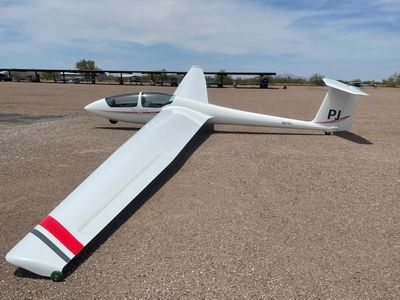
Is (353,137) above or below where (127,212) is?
above

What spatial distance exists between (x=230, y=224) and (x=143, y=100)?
8.05m

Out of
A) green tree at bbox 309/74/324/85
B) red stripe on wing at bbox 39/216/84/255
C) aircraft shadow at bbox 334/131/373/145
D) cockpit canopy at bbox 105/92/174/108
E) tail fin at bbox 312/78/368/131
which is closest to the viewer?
red stripe on wing at bbox 39/216/84/255

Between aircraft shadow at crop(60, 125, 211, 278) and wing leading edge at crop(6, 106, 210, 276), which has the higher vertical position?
wing leading edge at crop(6, 106, 210, 276)

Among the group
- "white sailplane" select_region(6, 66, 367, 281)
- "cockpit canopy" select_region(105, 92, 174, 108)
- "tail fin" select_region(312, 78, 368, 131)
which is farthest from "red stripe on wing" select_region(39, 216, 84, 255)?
"tail fin" select_region(312, 78, 368, 131)

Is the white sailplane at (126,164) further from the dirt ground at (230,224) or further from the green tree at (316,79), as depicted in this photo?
the green tree at (316,79)

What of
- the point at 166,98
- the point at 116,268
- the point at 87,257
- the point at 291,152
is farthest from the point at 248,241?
the point at 166,98

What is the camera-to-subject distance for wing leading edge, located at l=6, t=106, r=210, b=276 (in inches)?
153

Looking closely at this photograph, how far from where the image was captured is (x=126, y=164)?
576cm

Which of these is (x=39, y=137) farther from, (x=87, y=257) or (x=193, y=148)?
(x=87, y=257)

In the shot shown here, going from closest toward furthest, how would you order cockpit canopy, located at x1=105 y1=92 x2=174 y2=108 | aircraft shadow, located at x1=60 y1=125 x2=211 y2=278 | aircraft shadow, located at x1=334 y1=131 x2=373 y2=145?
1. aircraft shadow, located at x1=60 y1=125 x2=211 y2=278
2. aircraft shadow, located at x1=334 y1=131 x2=373 y2=145
3. cockpit canopy, located at x1=105 y1=92 x2=174 y2=108

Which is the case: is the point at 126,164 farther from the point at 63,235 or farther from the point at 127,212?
the point at 63,235

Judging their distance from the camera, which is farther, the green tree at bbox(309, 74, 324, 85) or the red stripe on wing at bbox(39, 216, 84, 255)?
the green tree at bbox(309, 74, 324, 85)

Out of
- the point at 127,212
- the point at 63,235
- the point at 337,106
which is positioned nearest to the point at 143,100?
the point at 337,106

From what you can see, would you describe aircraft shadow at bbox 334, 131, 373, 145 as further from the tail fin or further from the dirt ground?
the dirt ground
